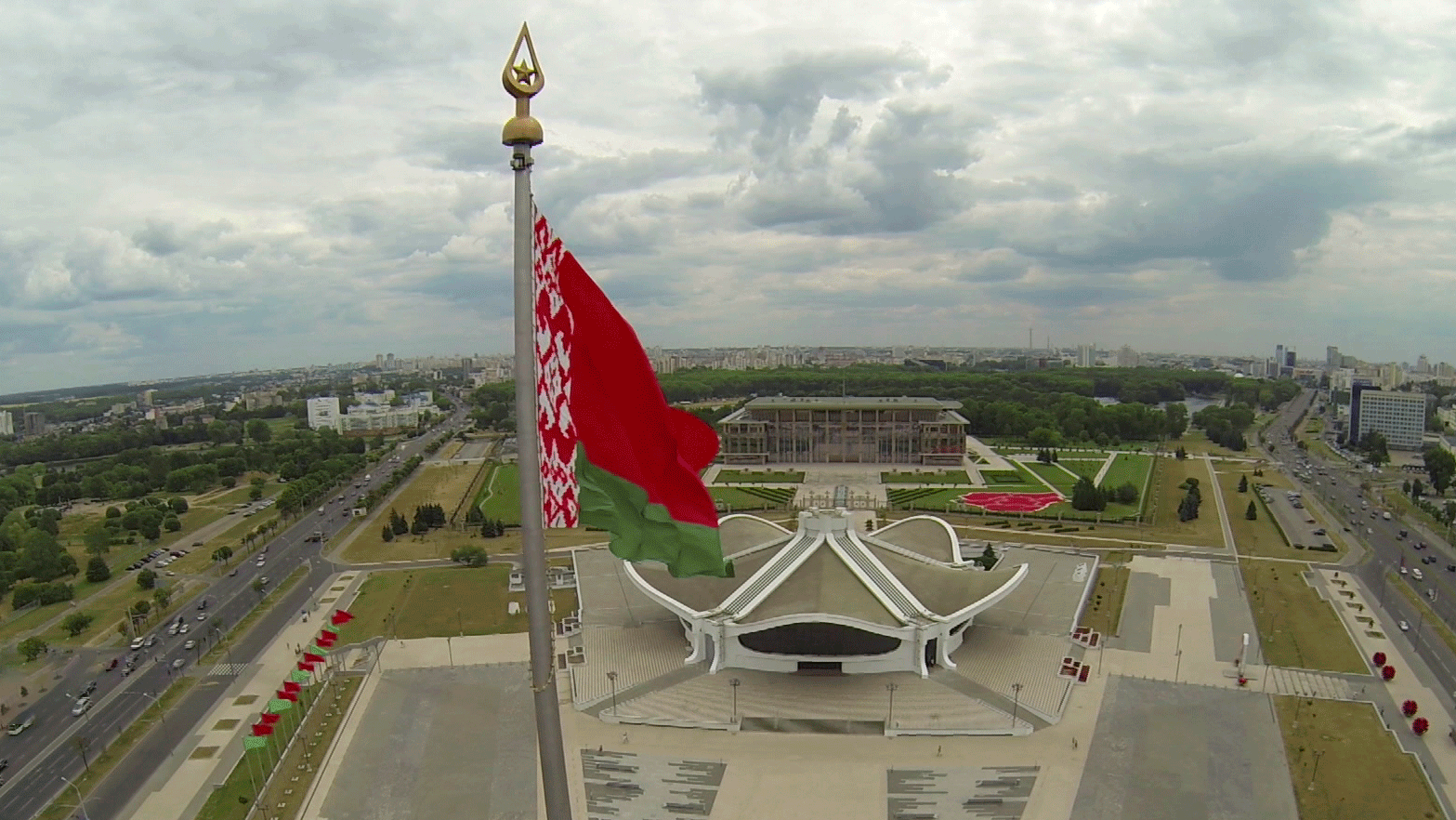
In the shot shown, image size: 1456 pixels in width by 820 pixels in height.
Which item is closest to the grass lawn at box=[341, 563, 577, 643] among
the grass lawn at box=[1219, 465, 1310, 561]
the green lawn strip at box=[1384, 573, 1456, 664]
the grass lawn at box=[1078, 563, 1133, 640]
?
the grass lawn at box=[1078, 563, 1133, 640]

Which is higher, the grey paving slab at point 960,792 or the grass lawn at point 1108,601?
the grass lawn at point 1108,601

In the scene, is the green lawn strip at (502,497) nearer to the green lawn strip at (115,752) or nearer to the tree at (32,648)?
the green lawn strip at (115,752)

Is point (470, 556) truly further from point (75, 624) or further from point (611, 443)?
point (611, 443)

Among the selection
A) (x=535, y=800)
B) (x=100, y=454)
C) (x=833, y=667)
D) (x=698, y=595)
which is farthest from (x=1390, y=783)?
(x=100, y=454)

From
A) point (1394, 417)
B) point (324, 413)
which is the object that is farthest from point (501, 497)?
point (1394, 417)

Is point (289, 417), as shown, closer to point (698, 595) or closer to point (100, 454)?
point (100, 454)

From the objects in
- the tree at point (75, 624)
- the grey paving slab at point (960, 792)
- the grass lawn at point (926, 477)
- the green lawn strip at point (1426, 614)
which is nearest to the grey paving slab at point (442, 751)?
the grey paving slab at point (960, 792)
